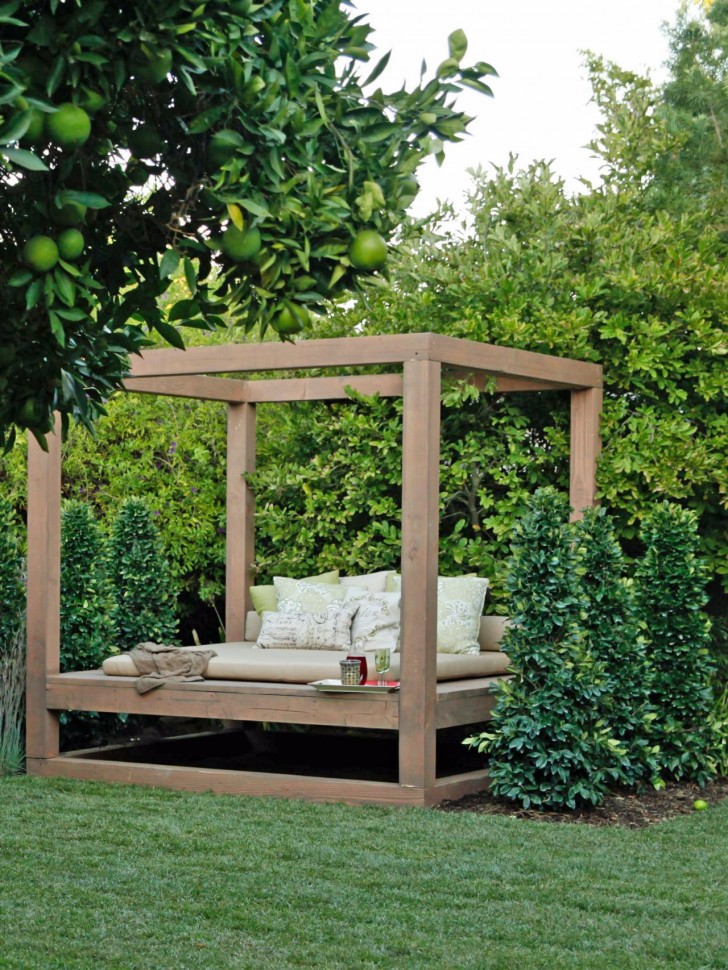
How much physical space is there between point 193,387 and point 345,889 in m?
4.25

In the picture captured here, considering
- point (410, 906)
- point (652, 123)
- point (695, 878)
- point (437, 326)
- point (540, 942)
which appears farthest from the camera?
point (652, 123)

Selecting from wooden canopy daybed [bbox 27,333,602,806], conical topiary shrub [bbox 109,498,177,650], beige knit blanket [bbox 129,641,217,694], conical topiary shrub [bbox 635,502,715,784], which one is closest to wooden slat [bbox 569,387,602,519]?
wooden canopy daybed [bbox 27,333,602,806]

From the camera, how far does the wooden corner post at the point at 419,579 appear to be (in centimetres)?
633

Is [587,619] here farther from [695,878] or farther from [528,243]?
[528,243]

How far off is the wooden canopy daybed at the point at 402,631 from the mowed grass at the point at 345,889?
41 centimetres

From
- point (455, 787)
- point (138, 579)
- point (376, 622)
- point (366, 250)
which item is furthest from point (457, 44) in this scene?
point (138, 579)

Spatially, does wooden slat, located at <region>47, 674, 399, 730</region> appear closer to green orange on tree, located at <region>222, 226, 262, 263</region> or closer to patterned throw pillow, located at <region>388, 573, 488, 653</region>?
patterned throw pillow, located at <region>388, 573, 488, 653</region>

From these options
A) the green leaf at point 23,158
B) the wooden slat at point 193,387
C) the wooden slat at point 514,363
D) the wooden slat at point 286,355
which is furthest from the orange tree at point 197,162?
the wooden slat at point 193,387

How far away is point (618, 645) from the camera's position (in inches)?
262

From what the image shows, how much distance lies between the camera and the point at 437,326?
8305mm

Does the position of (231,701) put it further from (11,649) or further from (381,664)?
(11,649)

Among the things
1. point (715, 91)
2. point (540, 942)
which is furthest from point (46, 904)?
point (715, 91)

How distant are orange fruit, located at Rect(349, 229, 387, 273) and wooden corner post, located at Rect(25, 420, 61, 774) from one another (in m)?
5.24

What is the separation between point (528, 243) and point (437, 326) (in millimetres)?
862
